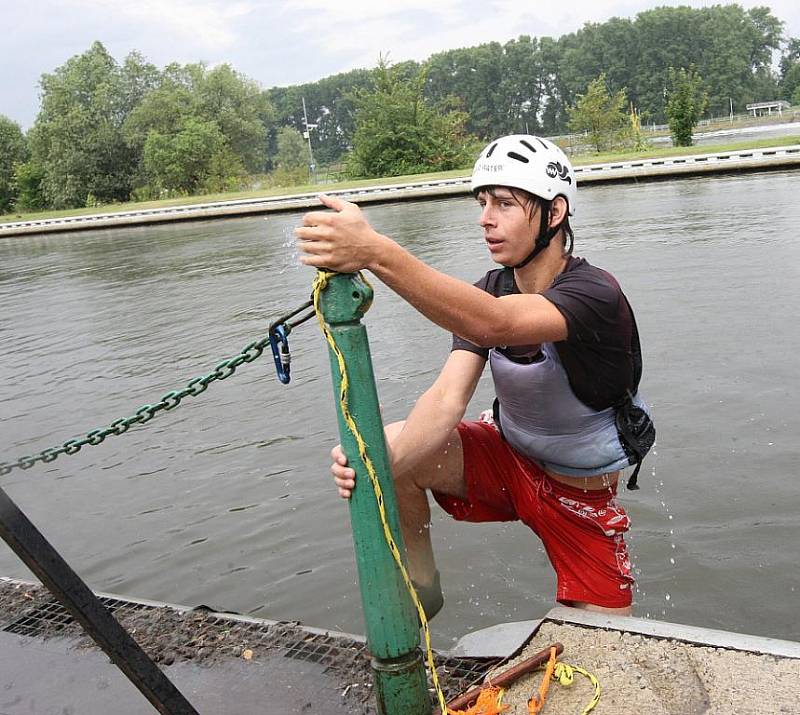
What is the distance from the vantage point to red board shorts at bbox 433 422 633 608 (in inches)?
135

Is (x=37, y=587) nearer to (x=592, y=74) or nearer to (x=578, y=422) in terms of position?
(x=578, y=422)

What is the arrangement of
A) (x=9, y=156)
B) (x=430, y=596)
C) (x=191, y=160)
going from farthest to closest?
1. (x=9, y=156)
2. (x=191, y=160)
3. (x=430, y=596)

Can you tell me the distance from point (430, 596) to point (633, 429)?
1.09m

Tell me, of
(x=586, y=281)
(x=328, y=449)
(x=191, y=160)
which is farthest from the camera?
(x=191, y=160)

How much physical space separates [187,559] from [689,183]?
68.1 ft

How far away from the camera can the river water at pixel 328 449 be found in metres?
4.80

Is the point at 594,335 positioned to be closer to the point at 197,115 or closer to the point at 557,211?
the point at 557,211

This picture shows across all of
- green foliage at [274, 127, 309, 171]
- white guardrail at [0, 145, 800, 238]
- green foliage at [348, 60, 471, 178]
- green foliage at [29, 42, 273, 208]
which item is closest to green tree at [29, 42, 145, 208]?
green foliage at [29, 42, 273, 208]

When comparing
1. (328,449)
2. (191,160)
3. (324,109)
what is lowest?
(328,449)

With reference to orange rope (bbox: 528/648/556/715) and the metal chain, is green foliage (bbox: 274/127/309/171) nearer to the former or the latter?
the metal chain

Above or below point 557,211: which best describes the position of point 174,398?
below

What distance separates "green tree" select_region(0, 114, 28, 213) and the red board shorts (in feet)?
235

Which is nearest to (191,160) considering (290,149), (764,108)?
(290,149)

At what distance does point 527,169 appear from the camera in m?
3.38
